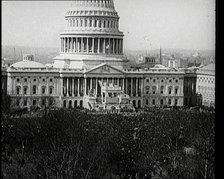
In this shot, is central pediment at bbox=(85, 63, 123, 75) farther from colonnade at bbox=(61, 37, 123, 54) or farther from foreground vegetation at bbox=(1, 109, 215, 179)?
foreground vegetation at bbox=(1, 109, 215, 179)

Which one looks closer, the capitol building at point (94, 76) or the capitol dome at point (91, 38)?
the capitol building at point (94, 76)

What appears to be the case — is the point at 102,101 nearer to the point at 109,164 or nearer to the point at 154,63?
the point at 154,63

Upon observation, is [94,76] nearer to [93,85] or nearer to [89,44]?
[93,85]

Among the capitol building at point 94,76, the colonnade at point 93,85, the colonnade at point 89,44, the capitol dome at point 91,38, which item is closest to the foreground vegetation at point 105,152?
the capitol building at point 94,76

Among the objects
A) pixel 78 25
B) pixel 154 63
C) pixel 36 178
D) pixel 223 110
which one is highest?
pixel 78 25

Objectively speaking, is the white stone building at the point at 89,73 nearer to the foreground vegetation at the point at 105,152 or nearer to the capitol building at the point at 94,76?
the capitol building at the point at 94,76

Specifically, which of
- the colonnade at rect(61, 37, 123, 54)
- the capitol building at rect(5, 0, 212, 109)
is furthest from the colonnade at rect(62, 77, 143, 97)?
the colonnade at rect(61, 37, 123, 54)

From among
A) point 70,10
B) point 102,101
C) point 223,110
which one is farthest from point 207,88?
point 223,110

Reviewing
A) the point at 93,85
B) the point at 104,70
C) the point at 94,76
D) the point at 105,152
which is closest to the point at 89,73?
the point at 94,76
